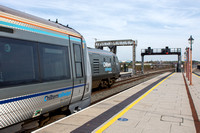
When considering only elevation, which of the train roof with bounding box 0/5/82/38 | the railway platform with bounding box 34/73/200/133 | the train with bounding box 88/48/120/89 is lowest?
the railway platform with bounding box 34/73/200/133

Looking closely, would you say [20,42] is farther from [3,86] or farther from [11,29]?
[3,86]

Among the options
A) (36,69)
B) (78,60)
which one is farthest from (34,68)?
(78,60)

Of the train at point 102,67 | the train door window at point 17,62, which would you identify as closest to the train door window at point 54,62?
the train door window at point 17,62

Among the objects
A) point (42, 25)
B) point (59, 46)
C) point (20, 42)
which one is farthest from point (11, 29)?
point (59, 46)

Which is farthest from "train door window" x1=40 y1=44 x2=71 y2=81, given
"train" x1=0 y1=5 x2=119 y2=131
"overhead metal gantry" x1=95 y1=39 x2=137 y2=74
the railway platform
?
"overhead metal gantry" x1=95 y1=39 x2=137 y2=74

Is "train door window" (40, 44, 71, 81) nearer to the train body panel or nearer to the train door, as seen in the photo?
the train body panel

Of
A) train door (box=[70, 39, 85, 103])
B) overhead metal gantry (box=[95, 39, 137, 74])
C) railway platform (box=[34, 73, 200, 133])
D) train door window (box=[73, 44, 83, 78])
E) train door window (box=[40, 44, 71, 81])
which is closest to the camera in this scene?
railway platform (box=[34, 73, 200, 133])

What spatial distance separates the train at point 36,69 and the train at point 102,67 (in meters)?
6.51

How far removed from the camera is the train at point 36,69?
416 cm

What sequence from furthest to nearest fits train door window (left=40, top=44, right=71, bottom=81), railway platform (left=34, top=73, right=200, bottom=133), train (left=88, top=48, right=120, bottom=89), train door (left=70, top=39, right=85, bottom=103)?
train (left=88, top=48, right=120, bottom=89) → train door (left=70, top=39, right=85, bottom=103) → train door window (left=40, top=44, right=71, bottom=81) → railway platform (left=34, top=73, right=200, bottom=133)

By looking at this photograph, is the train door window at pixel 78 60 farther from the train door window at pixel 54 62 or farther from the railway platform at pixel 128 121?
the railway platform at pixel 128 121

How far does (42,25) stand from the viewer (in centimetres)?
541

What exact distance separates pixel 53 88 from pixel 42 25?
1.84 meters

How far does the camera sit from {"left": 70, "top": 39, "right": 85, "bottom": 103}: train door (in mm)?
6770
